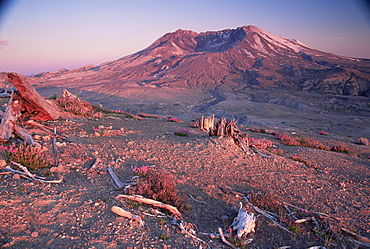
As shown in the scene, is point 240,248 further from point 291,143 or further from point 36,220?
point 291,143

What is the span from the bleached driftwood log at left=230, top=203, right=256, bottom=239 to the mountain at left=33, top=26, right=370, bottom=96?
64246mm

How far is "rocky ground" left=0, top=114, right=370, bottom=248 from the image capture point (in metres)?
3.04

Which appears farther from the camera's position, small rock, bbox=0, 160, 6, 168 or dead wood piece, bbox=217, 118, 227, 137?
dead wood piece, bbox=217, 118, 227, 137

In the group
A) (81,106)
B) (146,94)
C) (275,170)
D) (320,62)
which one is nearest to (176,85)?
(146,94)

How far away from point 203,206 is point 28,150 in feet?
12.7

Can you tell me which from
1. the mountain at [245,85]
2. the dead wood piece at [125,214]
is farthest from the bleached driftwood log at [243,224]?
the mountain at [245,85]

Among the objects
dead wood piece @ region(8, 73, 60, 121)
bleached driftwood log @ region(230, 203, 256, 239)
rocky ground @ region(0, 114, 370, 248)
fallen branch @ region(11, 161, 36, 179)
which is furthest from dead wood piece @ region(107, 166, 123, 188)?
dead wood piece @ region(8, 73, 60, 121)

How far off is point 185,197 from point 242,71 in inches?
3418

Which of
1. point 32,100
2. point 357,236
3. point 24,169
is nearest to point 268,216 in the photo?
point 357,236

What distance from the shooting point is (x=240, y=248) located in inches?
133

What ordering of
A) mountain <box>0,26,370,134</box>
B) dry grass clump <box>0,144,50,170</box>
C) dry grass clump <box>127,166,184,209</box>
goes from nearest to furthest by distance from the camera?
1. dry grass clump <box>127,166,184,209</box>
2. dry grass clump <box>0,144,50,170</box>
3. mountain <box>0,26,370,134</box>

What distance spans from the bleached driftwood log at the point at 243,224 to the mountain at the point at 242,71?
211 feet

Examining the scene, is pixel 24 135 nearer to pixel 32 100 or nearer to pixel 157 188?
pixel 32 100

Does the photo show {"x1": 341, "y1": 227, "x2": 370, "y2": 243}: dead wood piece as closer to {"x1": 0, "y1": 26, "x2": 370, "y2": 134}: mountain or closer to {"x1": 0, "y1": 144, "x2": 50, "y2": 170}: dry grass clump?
{"x1": 0, "y1": 144, "x2": 50, "y2": 170}: dry grass clump
